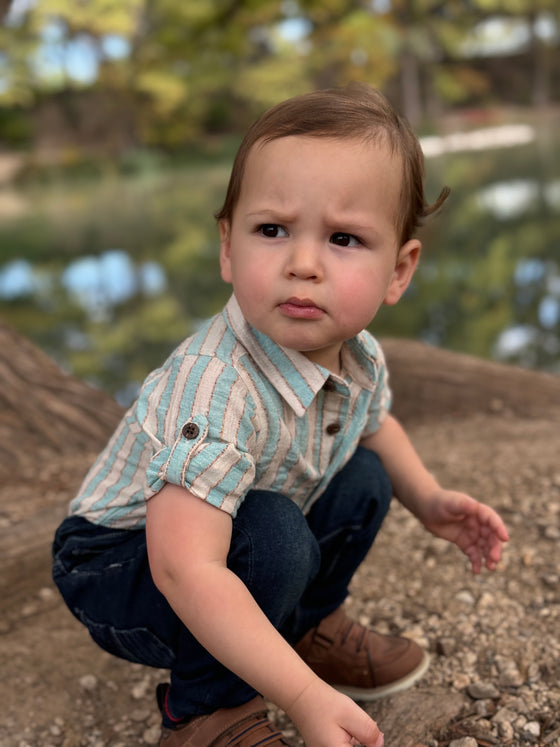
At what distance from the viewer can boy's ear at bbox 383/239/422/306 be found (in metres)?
1.25

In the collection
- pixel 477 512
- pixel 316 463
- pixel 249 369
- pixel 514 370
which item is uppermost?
pixel 249 369

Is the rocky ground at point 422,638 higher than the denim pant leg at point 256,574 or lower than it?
lower

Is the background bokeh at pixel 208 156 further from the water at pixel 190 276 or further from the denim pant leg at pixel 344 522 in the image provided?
the denim pant leg at pixel 344 522

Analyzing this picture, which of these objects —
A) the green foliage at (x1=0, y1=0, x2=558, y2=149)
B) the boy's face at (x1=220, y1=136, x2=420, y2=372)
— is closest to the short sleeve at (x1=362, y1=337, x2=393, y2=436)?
the boy's face at (x1=220, y1=136, x2=420, y2=372)

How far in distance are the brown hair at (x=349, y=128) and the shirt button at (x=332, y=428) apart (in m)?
0.30

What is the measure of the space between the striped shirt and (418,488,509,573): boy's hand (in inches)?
7.2

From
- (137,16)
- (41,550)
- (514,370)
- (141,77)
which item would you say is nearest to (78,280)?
(514,370)

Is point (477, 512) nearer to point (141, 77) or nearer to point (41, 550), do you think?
point (41, 550)

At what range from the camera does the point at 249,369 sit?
1176 millimetres

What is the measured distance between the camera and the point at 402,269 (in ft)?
4.18

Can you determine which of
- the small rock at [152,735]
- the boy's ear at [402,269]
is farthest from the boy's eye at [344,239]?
the small rock at [152,735]

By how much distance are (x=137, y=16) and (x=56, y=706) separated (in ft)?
74.0

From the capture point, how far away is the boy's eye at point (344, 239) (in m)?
1.13

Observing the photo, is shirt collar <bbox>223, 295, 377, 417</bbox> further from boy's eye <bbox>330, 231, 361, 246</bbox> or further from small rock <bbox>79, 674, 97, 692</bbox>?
small rock <bbox>79, 674, 97, 692</bbox>
